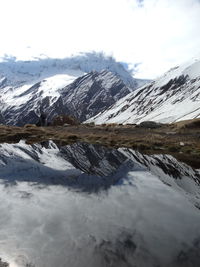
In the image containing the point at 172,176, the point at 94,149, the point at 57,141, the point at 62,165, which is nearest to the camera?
the point at 172,176

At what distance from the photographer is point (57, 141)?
46219 mm

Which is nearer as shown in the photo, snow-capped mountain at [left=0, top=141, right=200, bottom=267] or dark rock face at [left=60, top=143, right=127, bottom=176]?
snow-capped mountain at [left=0, top=141, right=200, bottom=267]

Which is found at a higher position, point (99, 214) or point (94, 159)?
point (99, 214)

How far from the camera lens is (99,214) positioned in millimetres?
15727

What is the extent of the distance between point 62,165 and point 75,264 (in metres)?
17.0

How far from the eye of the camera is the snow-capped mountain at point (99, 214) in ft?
38.4

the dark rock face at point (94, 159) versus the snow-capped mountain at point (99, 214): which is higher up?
the snow-capped mountain at point (99, 214)

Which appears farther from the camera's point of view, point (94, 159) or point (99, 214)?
point (94, 159)

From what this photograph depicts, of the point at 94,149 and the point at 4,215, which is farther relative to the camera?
the point at 94,149

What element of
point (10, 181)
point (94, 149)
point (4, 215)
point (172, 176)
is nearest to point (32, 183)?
point (10, 181)

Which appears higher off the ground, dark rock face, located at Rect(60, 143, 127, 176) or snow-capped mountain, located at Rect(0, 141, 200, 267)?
snow-capped mountain, located at Rect(0, 141, 200, 267)

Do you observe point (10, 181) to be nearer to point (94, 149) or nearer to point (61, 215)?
point (61, 215)

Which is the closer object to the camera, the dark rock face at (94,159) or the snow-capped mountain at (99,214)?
the snow-capped mountain at (99,214)

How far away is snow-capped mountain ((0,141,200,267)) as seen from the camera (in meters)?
11.7
